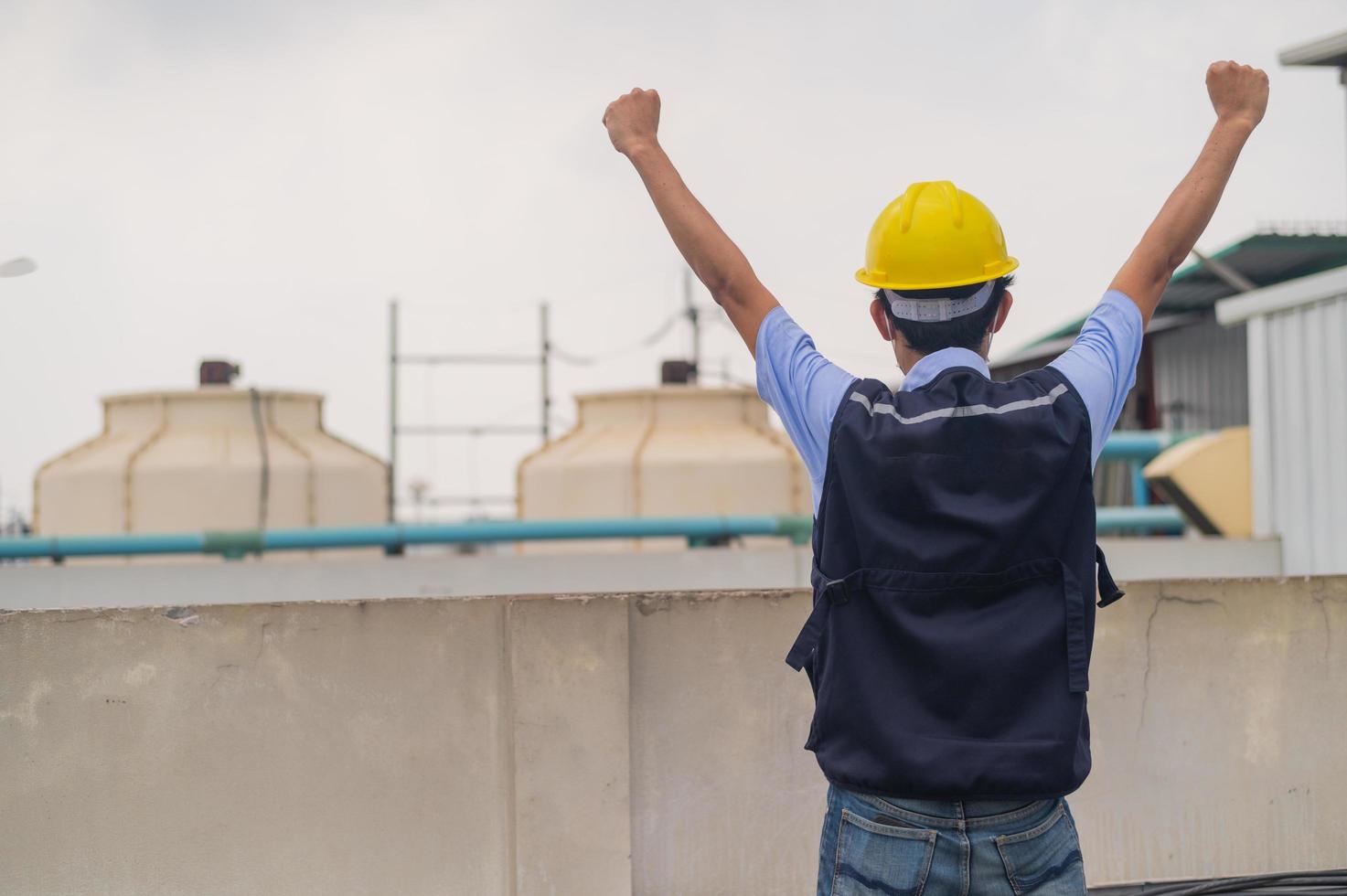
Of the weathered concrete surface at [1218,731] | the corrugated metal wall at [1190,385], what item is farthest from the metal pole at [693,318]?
the weathered concrete surface at [1218,731]

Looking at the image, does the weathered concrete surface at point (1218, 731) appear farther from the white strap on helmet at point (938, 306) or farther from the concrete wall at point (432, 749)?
the white strap on helmet at point (938, 306)

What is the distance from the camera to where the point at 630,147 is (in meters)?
2.66

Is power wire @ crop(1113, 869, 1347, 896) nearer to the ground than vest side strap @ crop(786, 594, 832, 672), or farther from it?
nearer to the ground

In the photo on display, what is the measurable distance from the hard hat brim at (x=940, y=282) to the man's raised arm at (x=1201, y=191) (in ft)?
0.88

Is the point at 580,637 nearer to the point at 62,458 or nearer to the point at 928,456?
the point at 928,456

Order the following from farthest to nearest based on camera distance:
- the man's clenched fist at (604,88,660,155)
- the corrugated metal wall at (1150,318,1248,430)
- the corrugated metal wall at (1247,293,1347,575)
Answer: the corrugated metal wall at (1150,318,1248,430) < the corrugated metal wall at (1247,293,1347,575) < the man's clenched fist at (604,88,660,155)

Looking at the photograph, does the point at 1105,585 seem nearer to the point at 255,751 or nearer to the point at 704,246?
the point at 704,246

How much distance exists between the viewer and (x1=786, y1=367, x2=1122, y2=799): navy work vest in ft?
6.95

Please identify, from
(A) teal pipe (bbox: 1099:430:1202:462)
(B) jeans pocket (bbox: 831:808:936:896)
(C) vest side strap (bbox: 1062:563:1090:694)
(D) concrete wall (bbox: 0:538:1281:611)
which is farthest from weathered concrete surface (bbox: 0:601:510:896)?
(A) teal pipe (bbox: 1099:430:1202:462)

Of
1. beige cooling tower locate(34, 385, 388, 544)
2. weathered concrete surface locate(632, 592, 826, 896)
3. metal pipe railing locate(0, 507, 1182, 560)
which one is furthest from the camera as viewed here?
beige cooling tower locate(34, 385, 388, 544)

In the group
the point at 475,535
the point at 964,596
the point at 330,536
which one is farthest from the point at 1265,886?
the point at 330,536

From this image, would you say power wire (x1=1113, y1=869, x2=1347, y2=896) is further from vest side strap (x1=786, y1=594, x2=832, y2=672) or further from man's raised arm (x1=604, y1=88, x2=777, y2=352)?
man's raised arm (x1=604, y1=88, x2=777, y2=352)

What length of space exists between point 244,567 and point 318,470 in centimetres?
811

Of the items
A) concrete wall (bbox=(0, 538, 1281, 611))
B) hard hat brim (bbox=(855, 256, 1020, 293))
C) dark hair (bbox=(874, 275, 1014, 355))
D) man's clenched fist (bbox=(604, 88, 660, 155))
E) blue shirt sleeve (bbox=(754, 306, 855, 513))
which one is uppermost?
man's clenched fist (bbox=(604, 88, 660, 155))
